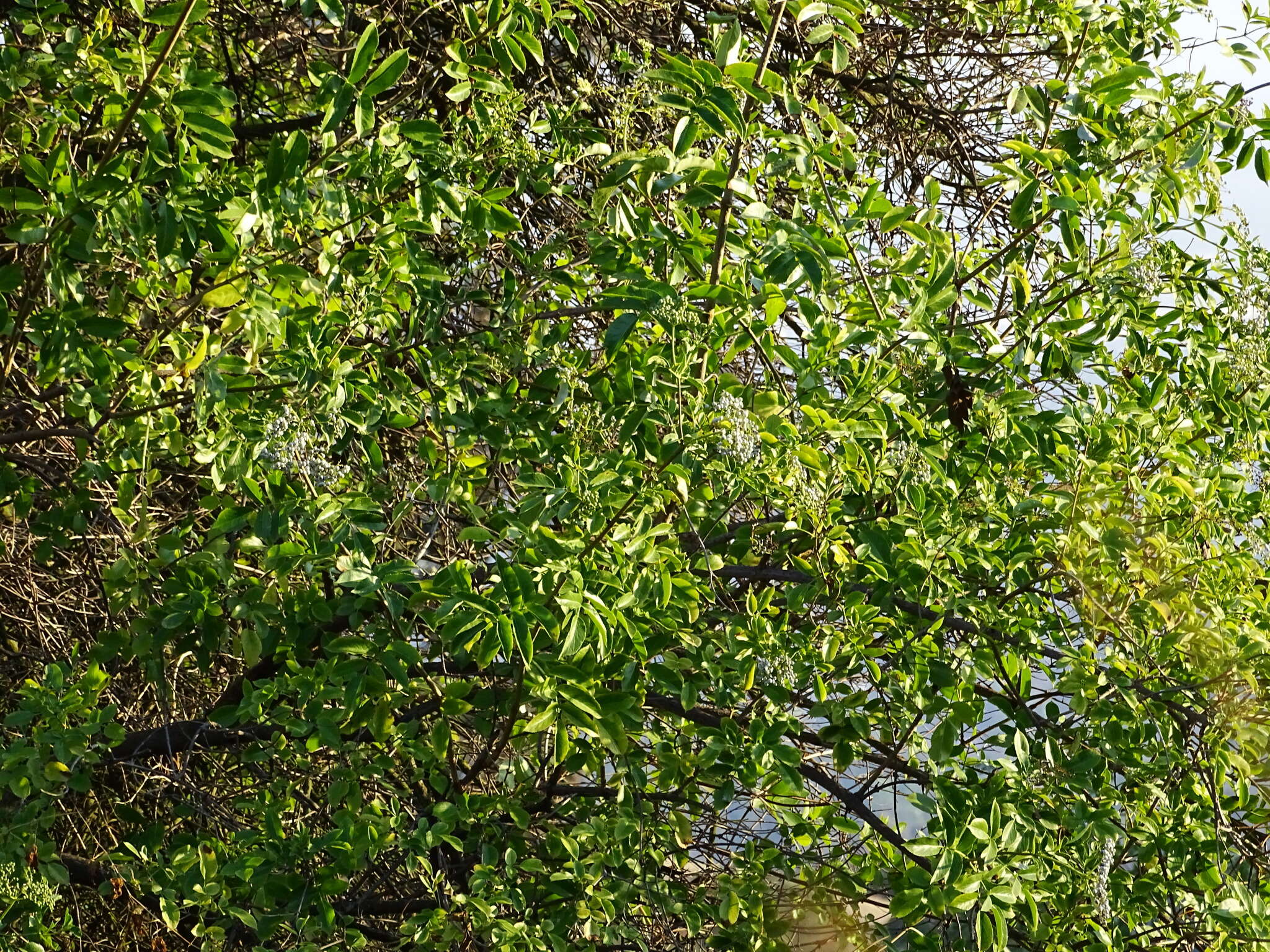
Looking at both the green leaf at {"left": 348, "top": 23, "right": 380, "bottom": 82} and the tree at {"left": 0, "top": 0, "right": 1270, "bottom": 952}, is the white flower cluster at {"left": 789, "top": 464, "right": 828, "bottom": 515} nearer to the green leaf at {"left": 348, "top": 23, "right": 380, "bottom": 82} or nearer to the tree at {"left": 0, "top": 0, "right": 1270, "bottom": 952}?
the tree at {"left": 0, "top": 0, "right": 1270, "bottom": 952}

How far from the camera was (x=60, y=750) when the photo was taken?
6.58 feet

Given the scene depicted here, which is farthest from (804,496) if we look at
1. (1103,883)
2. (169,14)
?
(169,14)

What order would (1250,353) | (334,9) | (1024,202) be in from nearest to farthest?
1. (334,9)
2. (1024,202)
3. (1250,353)

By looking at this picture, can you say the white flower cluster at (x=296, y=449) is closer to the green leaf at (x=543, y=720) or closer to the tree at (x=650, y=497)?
the tree at (x=650, y=497)

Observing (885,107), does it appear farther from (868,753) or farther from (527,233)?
(868,753)

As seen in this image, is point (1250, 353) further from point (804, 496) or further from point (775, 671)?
point (775, 671)

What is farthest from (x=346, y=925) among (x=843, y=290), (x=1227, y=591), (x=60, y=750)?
(x=1227, y=591)

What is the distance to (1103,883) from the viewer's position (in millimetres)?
1887

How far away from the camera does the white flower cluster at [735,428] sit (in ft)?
5.76

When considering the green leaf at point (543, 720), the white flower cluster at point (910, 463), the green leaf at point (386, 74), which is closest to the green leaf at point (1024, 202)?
the white flower cluster at point (910, 463)

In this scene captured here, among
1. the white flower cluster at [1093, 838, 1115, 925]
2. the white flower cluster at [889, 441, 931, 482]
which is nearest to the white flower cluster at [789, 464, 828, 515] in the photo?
the white flower cluster at [889, 441, 931, 482]

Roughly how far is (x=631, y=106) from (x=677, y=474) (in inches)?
30.9

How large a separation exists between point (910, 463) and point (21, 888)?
1561 mm

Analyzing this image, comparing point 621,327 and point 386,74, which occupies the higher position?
point 386,74
